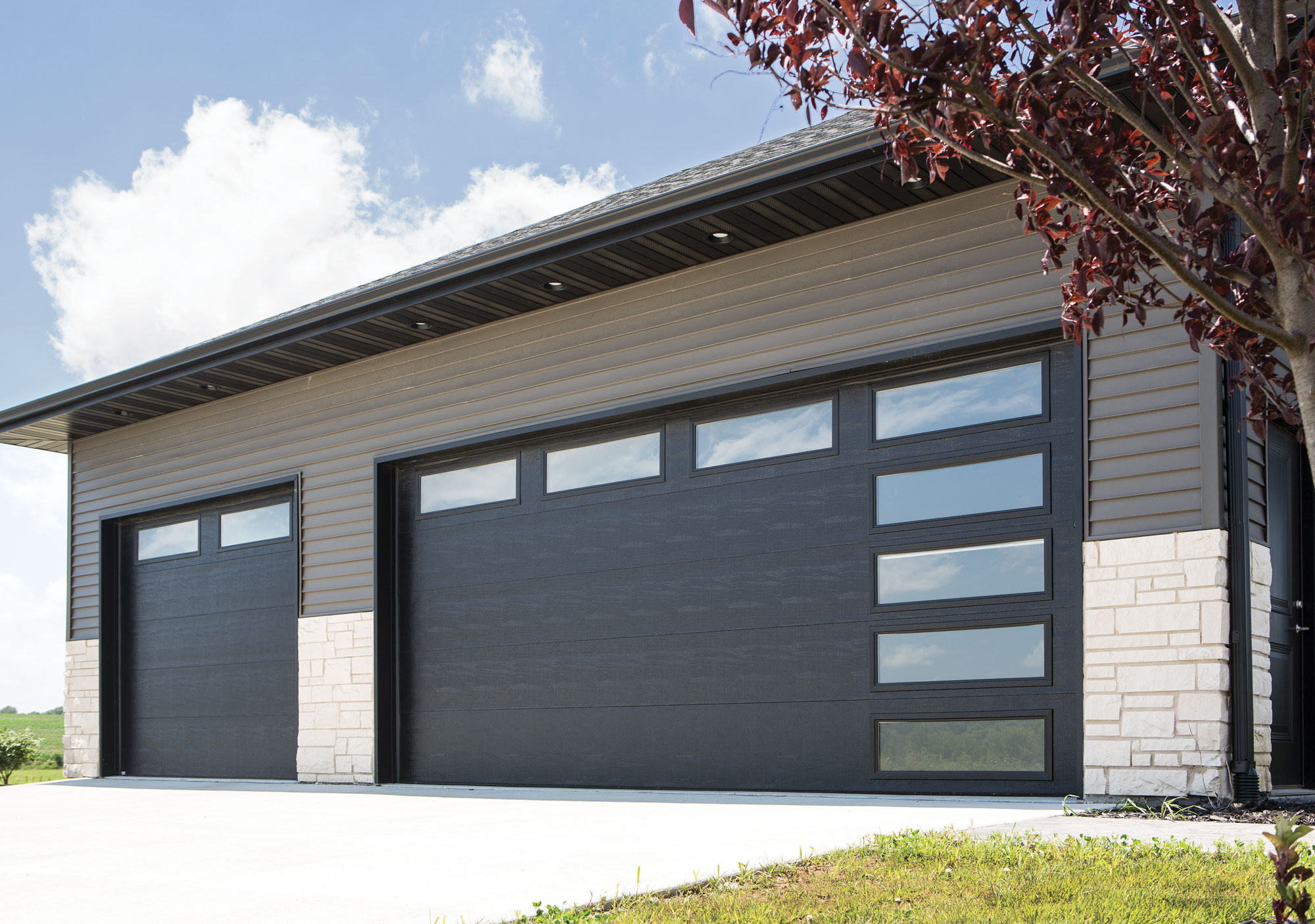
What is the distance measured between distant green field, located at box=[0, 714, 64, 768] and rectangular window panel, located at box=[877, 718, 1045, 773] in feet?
35.8

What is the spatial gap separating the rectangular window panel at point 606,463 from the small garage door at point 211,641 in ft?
10.8

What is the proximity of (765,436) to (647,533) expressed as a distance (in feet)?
3.98

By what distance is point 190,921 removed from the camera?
3.64m

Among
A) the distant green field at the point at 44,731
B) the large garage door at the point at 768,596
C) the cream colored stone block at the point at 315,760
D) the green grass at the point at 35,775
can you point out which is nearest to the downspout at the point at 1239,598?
the large garage door at the point at 768,596

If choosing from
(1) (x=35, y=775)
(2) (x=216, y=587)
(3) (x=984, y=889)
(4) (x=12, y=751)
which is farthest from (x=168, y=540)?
(3) (x=984, y=889)

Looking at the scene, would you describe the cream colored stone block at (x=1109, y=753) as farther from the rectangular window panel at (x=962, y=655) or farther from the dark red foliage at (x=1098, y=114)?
the dark red foliage at (x=1098, y=114)

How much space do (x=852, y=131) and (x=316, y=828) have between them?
5012mm

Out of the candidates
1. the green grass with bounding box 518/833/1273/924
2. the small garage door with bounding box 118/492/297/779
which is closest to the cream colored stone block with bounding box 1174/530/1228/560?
the green grass with bounding box 518/833/1273/924

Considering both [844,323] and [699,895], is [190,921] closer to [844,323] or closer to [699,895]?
[699,895]

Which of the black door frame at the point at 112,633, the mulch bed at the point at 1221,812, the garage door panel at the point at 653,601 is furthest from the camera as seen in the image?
the black door frame at the point at 112,633

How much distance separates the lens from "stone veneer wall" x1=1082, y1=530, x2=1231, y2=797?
6113mm

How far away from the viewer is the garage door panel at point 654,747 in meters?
7.66

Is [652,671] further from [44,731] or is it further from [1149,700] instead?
[44,731]

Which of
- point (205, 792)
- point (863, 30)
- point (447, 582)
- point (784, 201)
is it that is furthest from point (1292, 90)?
point (205, 792)
